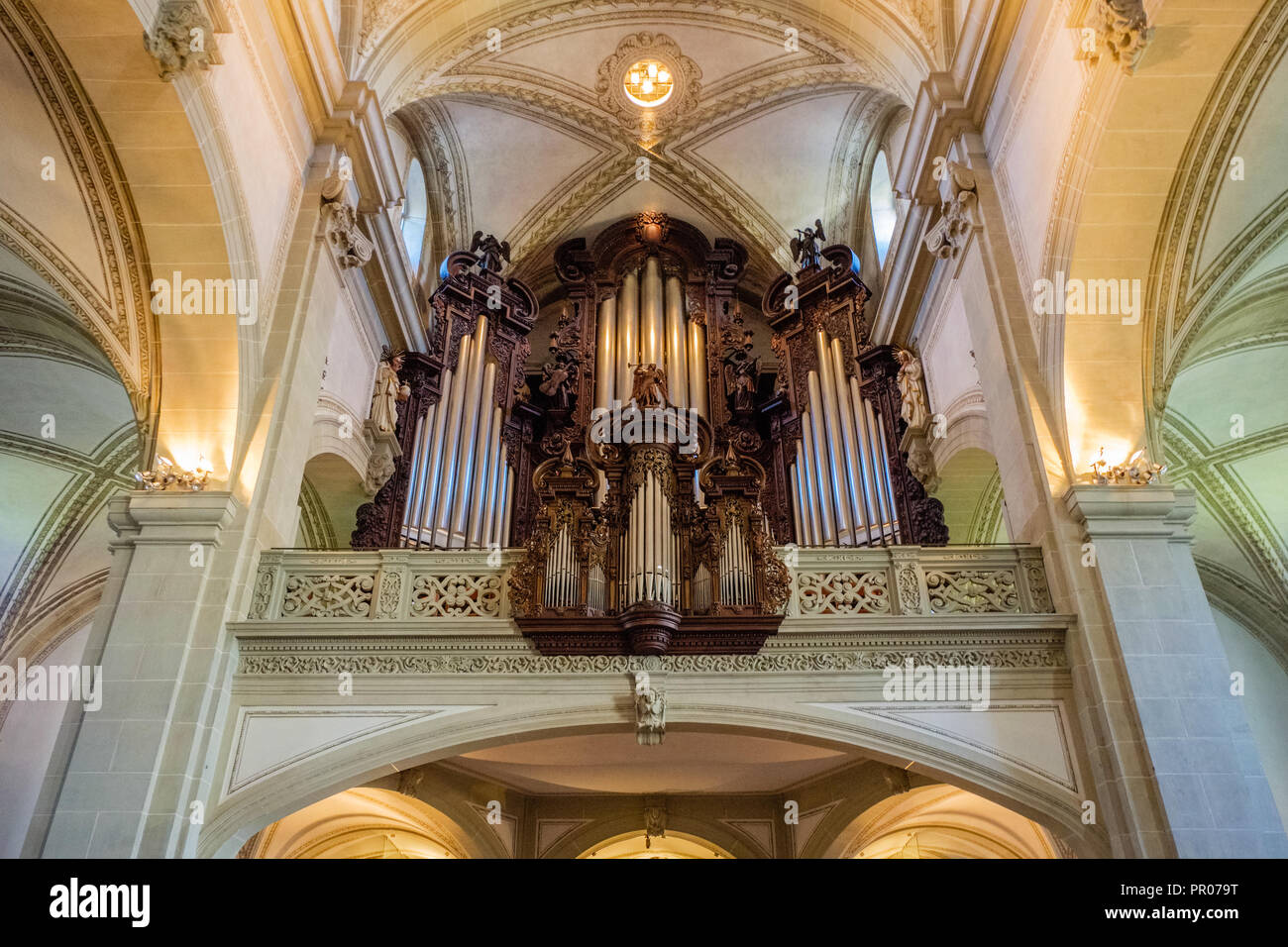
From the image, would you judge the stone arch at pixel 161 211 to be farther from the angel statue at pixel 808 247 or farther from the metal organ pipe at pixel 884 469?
the angel statue at pixel 808 247

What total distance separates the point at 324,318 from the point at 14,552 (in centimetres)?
623

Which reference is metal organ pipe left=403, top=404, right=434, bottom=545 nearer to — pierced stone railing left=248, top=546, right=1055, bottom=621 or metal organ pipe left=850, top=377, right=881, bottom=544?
pierced stone railing left=248, top=546, right=1055, bottom=621

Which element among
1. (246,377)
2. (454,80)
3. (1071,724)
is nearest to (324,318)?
(246,377)

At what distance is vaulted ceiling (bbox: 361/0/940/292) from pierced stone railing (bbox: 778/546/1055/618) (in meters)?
4.89

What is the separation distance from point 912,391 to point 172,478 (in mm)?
6577

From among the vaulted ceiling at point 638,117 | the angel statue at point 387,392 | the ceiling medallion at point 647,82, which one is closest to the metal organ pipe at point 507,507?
the angel statue at point 387,392

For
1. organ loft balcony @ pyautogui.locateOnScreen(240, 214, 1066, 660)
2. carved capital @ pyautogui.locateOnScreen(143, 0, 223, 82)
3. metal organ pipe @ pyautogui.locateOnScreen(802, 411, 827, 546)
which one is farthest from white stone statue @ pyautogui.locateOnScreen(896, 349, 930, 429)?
carved capital @ pyautogui.locateOnScreen(143, 0, 223, 82)

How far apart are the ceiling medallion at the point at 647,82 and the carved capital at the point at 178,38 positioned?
6.14 metres

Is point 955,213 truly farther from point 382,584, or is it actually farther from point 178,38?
point 178,38

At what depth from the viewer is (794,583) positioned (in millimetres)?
6582

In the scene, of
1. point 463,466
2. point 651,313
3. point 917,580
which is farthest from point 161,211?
point 651,313
